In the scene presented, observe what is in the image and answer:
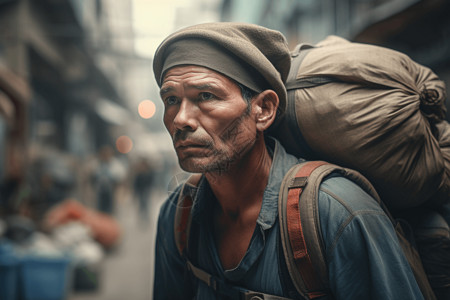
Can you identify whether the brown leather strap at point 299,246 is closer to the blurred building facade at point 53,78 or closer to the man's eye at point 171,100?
the man's eye at point 171,100

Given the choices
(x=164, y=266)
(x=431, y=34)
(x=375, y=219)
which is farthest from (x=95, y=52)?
(x=375, y=219)

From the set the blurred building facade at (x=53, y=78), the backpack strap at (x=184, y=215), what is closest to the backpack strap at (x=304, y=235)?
the backpack strap at (x=184, y=215)

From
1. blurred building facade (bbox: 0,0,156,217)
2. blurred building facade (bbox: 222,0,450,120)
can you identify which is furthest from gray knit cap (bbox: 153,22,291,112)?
blurred building facade (bbox: 222,0,450,120)

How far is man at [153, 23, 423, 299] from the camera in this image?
44.7 inches

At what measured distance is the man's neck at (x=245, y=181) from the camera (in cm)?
144

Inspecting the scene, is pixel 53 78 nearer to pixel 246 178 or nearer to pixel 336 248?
pixel 246 178

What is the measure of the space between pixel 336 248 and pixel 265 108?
0.56 meters

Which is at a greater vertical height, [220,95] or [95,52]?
[95,52]

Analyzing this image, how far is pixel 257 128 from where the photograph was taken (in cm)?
→ 137

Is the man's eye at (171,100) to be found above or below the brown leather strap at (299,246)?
above

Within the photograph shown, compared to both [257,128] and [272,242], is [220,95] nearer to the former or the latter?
[257,128]

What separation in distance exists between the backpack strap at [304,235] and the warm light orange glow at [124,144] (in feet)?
72.6

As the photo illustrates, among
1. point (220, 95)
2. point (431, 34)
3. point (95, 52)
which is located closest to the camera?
point (220, 95)

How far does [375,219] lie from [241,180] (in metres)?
0.52
